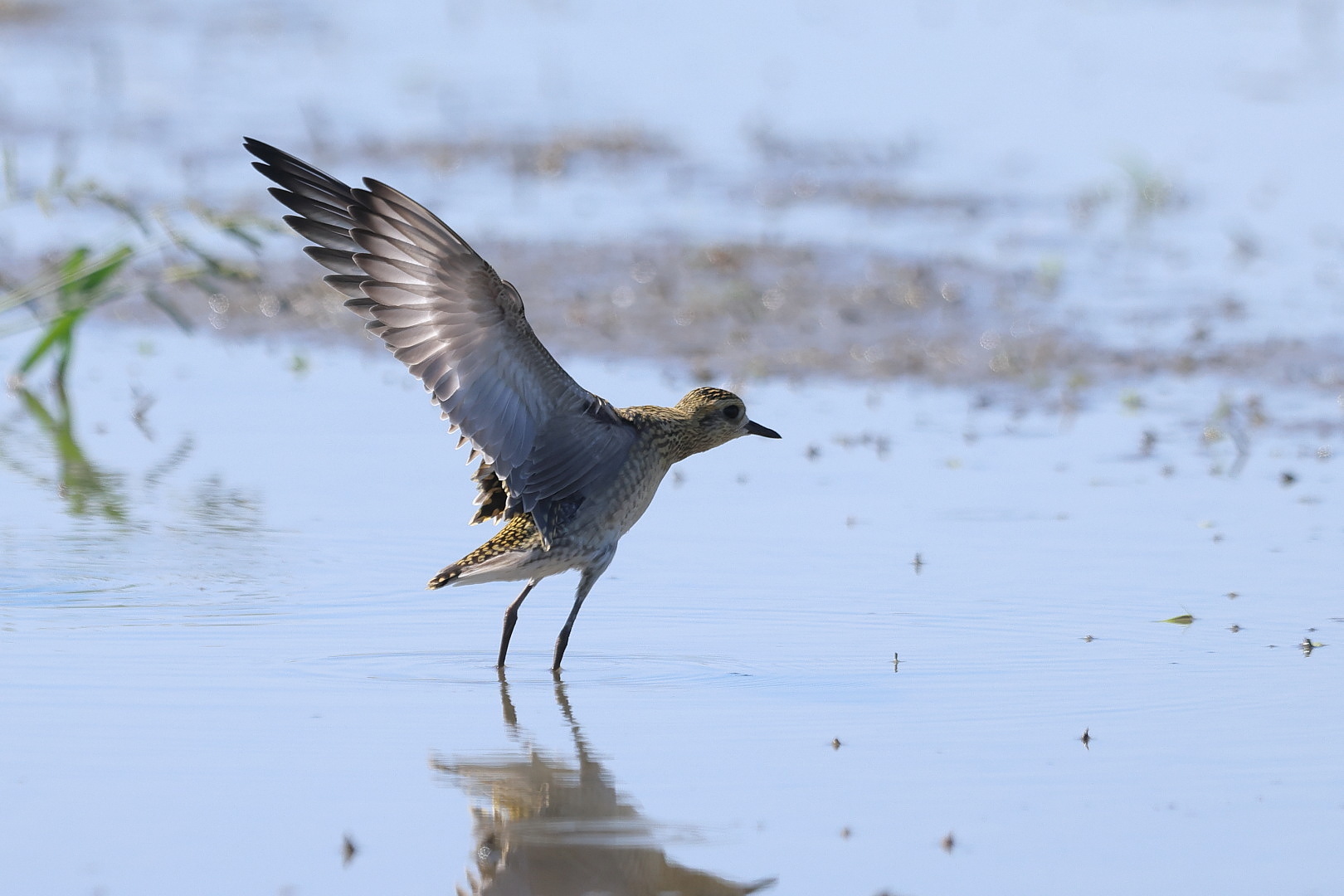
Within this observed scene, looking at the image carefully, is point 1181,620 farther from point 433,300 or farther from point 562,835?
point 562,835

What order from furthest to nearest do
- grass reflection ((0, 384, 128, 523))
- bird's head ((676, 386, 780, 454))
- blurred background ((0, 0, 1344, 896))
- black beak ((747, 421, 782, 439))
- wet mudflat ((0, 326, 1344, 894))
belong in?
grass reflection ((0, 384, 128, 523)) < black beak ((747, 421, 782, 439)) < bird's head ((676, 386, 780, 454)) < blurred background ((0, 0, 1344, 896)) < wet mudflat ((0, 326, 1344, 894))

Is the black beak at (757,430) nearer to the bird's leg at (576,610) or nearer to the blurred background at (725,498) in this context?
the blurred background at (725,498)

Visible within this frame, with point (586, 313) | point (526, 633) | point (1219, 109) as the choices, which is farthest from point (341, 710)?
point (1219, 109)

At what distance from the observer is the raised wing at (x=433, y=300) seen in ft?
19.8

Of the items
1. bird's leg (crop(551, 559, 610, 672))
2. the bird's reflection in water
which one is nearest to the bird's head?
bird's leg (crop(551, 559, 610, 672))

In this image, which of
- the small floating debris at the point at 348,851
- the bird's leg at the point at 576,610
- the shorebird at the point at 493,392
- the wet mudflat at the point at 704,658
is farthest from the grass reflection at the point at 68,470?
the small floating debris at the point at 348,851

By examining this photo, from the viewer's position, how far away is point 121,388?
33.6 ft

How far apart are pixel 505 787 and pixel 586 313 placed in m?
6.81

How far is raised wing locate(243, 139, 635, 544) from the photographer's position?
605 centimetres

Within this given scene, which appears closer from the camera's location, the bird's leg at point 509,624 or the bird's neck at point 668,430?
the bird's leg at point 509,624

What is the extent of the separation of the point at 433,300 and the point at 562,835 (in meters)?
1.87

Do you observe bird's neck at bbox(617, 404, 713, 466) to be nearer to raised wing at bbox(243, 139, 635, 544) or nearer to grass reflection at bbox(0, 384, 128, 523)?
raised wing at bbox(243, 139, 635, 544)

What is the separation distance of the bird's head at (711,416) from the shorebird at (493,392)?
12 centimetres

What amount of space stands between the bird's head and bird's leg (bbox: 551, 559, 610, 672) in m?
0.66
